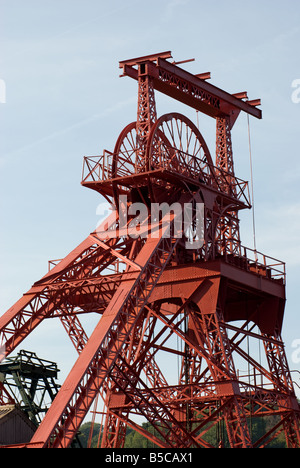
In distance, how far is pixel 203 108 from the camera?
53.8m

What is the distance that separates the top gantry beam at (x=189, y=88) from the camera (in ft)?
162

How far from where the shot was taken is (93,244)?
48094mm

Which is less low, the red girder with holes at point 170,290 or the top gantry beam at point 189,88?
the top gantry beam at point 189,88

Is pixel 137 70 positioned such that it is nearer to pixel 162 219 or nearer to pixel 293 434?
pixel 162 219

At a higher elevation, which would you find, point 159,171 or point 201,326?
point 159,171

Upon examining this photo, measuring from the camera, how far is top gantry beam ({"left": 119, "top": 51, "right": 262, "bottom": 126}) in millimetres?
49500

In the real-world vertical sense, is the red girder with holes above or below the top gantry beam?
below

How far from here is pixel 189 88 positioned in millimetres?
51781

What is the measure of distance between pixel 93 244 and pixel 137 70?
881 cm

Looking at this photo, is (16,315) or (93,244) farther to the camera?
(93,244)
